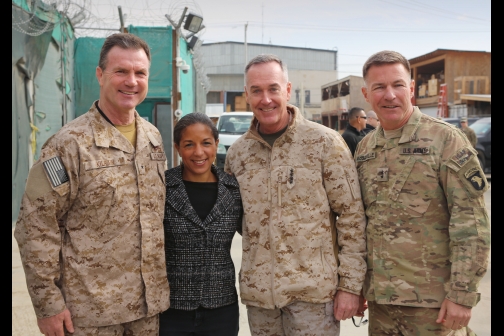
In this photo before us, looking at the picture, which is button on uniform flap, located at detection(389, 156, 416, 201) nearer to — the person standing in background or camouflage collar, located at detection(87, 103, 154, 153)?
camouflage collar, located at detection(87, 103, 154, 153)

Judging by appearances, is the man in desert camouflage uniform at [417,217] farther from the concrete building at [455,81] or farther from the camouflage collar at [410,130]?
the concrete building at [455,81]

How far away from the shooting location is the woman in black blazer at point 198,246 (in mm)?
2268

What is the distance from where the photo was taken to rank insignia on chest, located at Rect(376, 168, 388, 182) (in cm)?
234

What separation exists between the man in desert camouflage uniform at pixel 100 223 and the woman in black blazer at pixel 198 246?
0.08 m

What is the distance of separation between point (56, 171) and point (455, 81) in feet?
71.6

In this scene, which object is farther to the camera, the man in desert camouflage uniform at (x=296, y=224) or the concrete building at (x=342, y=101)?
the concrete building at (x=342, y=101)

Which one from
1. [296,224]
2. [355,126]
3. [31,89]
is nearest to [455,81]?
[355,126]

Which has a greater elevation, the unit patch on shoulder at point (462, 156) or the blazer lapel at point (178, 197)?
the unit patch on shoulder at point (462, 156)

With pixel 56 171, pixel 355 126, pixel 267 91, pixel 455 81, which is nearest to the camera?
pixel 56 171

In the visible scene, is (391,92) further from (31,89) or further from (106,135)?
(31,89)

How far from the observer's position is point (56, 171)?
2.03 m

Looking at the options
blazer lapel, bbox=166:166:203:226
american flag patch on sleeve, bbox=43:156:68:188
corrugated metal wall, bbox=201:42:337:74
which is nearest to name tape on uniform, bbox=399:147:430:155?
blazer lapel, bbox=166:166:203:226

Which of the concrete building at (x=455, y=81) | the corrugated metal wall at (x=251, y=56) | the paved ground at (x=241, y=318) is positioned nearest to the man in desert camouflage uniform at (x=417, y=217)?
the paved ground at (x=241, y=318)
